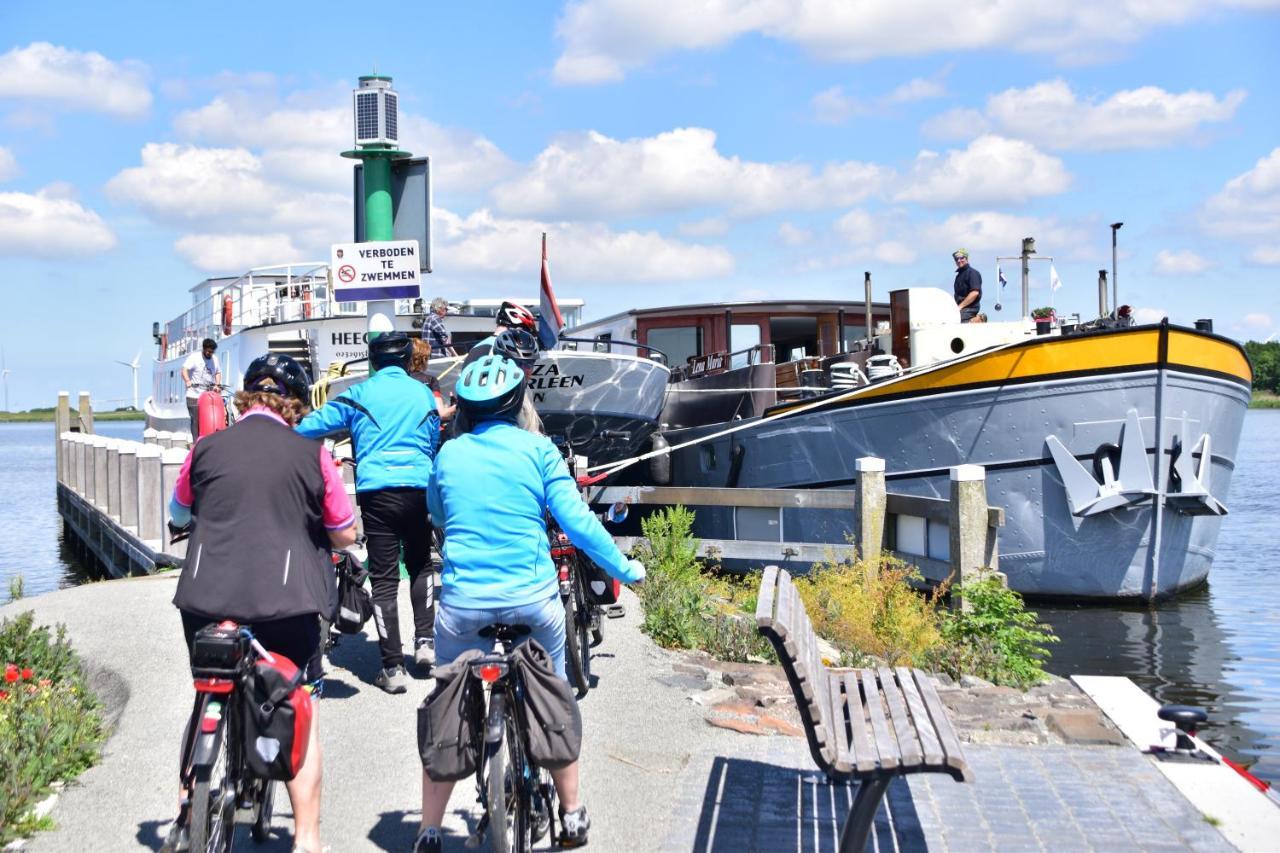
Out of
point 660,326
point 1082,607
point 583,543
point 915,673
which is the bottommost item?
point 1082,607

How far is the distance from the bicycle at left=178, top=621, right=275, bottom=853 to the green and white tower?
348 inches

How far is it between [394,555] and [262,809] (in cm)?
239

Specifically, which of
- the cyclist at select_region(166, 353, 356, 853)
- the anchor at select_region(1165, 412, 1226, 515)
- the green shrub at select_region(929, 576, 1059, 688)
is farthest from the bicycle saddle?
the anchor at select_region(1165, 412, 1226, 515)

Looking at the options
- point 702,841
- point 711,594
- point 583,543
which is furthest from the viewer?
point 711,594

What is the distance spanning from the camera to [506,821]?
4.09 meters

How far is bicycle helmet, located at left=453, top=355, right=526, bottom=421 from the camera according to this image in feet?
14.6

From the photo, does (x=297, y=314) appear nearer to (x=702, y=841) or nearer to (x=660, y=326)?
(x=660, y=326)

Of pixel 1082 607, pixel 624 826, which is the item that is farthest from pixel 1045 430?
pixel 624 826

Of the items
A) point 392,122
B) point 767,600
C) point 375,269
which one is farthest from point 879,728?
point 392,122

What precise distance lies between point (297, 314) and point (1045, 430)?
58.2 ft

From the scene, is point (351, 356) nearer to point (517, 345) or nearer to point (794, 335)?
point (794, 335)

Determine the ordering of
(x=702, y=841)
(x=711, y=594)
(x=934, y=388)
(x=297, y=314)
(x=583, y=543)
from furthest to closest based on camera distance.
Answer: (x=297, y=314) → (x=934, y=388) → (x=711, y=594) → (x=702, y=841) → (x=583, y=543)

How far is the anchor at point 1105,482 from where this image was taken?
13641mm

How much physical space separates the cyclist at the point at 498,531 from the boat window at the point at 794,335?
16696 millimetres
